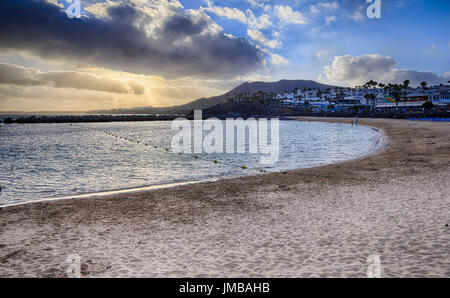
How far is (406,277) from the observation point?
486 cm

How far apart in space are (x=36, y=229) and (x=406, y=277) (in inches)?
376

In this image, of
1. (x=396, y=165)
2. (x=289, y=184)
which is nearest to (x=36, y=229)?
(x=289, y=184)

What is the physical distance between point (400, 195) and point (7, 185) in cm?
2026

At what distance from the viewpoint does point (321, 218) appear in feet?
27.5

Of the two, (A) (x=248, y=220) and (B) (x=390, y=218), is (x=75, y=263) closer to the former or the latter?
(A) (x=248, y=220)

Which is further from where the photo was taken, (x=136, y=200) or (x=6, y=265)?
(x=136, y=200)

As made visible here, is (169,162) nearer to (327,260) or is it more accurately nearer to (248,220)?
(248,220)

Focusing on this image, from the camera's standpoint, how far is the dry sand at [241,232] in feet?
18.0

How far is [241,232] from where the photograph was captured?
7.51 meters

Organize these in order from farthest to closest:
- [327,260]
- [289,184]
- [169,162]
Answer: [169,162], [289,184], [327,260]

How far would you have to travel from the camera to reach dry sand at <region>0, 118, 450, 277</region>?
548cm

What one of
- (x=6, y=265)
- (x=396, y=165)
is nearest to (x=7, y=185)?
(x=6, y=265)
